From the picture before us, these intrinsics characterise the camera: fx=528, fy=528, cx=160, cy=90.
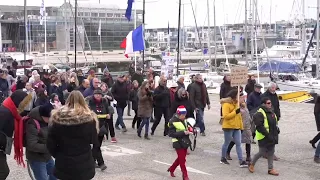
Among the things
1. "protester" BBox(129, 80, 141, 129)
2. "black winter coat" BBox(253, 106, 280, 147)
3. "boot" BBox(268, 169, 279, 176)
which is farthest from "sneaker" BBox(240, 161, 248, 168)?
"protester" BBox(129, 80, 141, 129)

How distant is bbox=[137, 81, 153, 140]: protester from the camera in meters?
13.8

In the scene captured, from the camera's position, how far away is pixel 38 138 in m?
6.79

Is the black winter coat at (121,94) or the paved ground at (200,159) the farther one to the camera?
the black winter coat at (121,94)

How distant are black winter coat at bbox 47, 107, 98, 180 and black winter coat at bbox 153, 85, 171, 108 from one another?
8.26 meters

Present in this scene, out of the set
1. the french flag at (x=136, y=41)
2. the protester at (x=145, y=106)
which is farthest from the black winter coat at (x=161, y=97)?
the french flag at (x=136, y=41)

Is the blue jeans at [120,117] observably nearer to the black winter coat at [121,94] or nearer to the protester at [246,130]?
the black winter coat at [121,94]

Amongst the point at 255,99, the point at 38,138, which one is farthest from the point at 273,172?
the point at 38,138

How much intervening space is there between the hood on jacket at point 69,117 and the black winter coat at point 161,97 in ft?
27.2

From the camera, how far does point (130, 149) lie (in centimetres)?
1233

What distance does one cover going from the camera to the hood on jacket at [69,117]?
5570mm

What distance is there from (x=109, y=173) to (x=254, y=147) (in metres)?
4.19

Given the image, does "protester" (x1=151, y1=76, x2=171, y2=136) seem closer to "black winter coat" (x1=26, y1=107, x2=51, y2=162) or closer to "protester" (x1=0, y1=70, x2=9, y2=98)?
"protester" (x1=0, y1=70, x2=9, y2=98)

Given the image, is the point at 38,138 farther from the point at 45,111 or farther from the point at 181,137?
the point at 181,137

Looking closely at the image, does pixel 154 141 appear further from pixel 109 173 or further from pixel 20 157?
pixel 20 157
